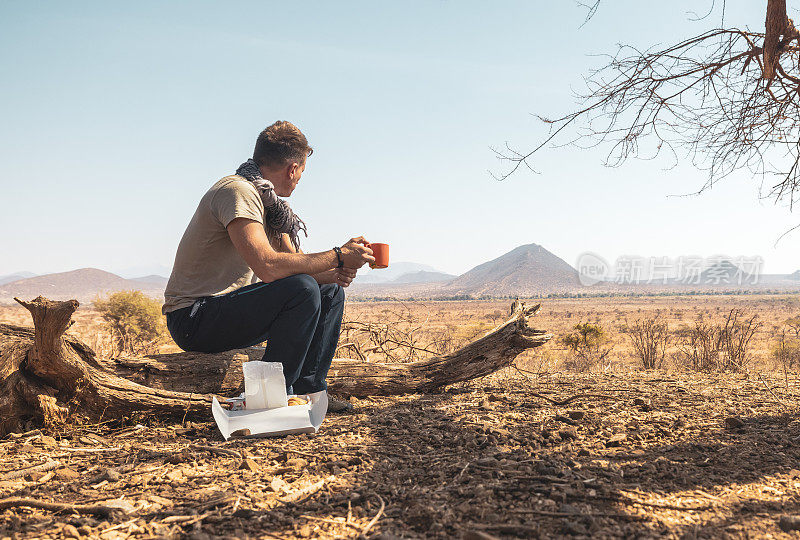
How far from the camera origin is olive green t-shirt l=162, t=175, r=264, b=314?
3.16m

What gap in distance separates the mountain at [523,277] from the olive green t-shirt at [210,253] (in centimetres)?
12036

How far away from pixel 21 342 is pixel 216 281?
1.06m

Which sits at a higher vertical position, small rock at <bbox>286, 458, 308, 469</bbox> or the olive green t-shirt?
the olive green t-shirt

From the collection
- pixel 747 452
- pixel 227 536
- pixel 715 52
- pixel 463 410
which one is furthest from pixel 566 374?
pixel 227 536

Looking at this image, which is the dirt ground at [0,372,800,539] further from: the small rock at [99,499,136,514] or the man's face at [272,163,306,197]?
the man's face at [272,163,306,197]

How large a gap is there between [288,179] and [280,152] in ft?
0.61

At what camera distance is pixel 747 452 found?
272 cm

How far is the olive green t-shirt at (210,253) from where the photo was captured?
316cm

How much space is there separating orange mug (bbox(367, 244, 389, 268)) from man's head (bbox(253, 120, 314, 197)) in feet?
2.48

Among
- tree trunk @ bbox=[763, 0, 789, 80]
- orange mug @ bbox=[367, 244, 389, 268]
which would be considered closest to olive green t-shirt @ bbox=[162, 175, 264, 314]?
orange mug @ bbox=[367, 244, 389, 268]

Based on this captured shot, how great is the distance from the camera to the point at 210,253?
11.0 feet

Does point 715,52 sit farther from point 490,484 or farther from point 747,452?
point 490,484

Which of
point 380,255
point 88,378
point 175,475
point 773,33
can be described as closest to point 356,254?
point 380,255

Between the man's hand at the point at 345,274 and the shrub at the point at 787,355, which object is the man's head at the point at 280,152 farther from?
the shrub at the point at 787,355
